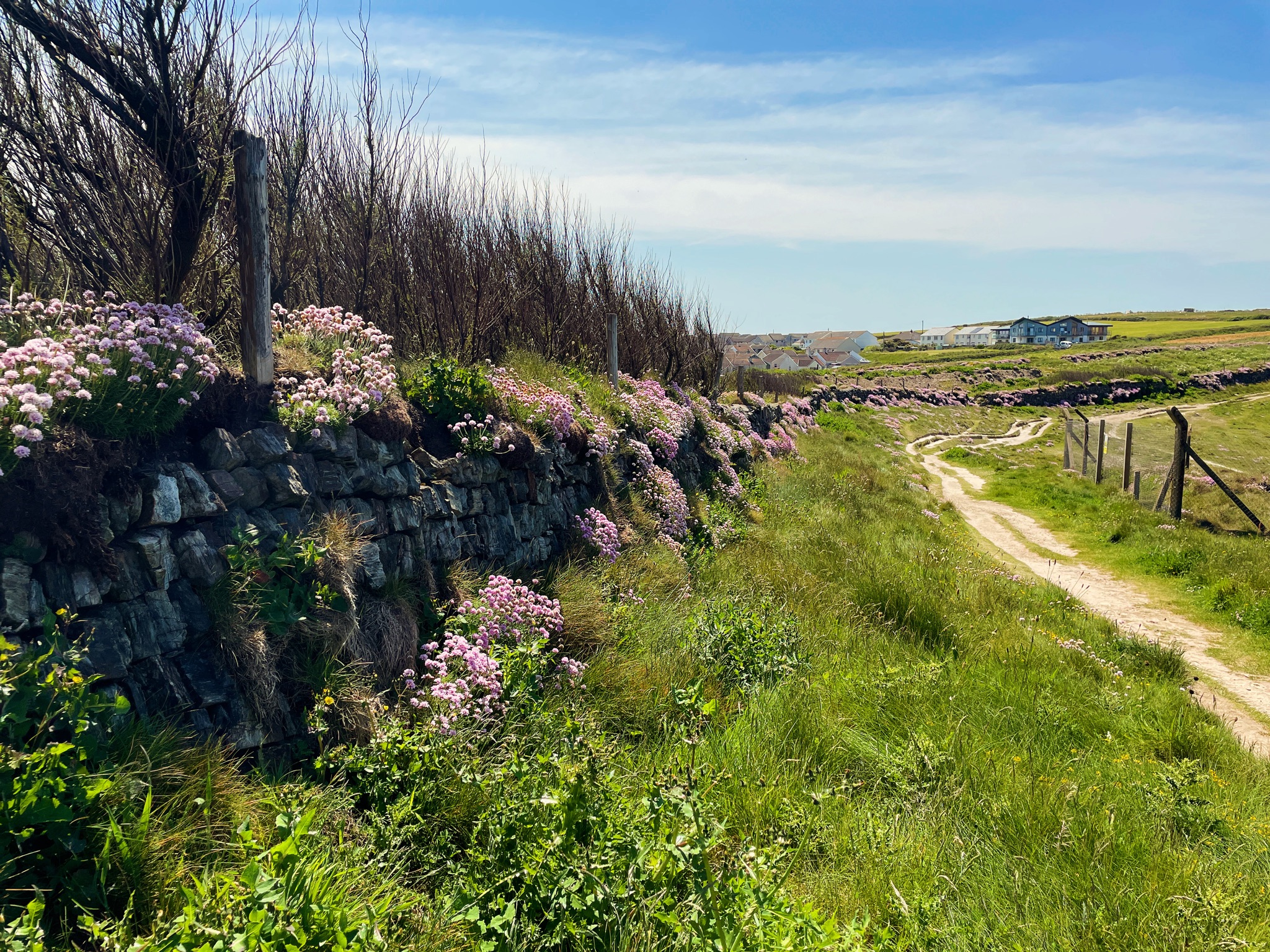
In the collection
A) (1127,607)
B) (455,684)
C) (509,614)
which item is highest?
(509,614)

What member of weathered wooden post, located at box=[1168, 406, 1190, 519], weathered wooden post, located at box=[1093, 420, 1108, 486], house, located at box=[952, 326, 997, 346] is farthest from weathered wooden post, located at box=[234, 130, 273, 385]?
house, located at box=[952, 326, 997, 346]

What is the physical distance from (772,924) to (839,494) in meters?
12.7

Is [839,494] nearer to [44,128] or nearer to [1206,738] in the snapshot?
[1206,738]

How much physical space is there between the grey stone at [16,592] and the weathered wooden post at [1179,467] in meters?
17.7

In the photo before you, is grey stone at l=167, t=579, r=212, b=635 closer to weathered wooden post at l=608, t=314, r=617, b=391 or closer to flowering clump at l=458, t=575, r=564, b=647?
flowering clump at l=458, t=575, r=564, b=647

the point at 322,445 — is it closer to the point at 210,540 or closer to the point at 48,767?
the point at 210,540

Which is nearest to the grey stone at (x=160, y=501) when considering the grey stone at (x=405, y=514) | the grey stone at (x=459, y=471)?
the grey stone at (x=405, y=514)

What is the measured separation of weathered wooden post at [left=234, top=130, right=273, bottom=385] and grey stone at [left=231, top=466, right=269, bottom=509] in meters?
0.88

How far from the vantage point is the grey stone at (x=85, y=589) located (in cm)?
306

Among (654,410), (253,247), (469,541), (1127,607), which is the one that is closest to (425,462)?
(469,541)

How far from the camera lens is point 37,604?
2.93 metres

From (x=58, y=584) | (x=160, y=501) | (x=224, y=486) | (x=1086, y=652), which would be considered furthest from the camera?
(x=1086, y=652)

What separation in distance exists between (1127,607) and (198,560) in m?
11.6

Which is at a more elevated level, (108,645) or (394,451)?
(394,451)
